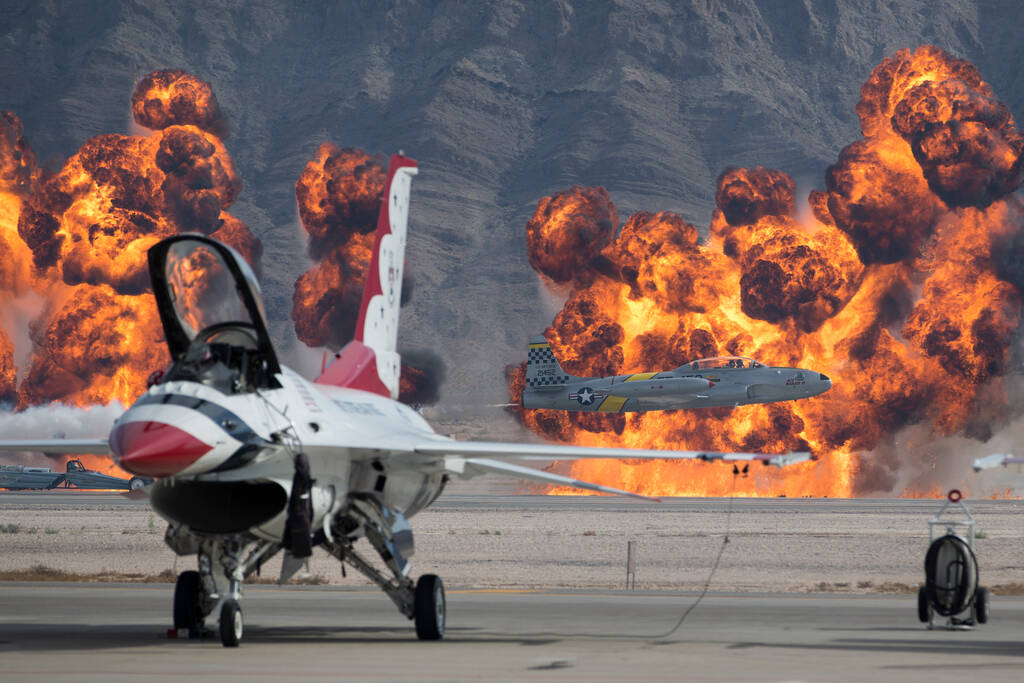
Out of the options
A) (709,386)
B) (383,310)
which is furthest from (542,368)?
(383,310)

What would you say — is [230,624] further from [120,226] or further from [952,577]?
[120,226]

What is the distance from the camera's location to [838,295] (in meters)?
116

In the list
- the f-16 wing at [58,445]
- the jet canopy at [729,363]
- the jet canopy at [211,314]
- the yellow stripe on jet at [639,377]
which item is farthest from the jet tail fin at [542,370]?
the jet canopy at [211,314]

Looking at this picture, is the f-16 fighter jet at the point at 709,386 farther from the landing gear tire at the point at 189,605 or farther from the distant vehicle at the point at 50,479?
the landing gear tire at the point at 189,605

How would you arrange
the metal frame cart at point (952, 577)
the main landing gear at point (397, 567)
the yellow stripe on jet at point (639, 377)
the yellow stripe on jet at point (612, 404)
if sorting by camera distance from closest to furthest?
the main landing gear at point (397, 567), the metal frame cart at point (952, 577), the yellow stripe on jet at point (639, 377), the yellow stripe on jet at point (612, 404)

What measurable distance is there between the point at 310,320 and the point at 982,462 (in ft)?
365

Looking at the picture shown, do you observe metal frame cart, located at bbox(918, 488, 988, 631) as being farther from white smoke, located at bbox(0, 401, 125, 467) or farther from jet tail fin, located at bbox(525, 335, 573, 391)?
white smoke, located at bbox(0, 401, 125, 467)

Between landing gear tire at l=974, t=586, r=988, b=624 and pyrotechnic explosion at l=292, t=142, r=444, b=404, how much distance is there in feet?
332

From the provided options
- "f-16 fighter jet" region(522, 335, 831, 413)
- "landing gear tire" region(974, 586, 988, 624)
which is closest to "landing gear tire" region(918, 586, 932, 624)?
"landing gear tire" region(974, 586, 988, 624)

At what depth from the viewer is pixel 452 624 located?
73.8ft

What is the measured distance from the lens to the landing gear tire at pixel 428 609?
19.6 meters

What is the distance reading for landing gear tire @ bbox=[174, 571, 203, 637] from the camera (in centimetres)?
1975

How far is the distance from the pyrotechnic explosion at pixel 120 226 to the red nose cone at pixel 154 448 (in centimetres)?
11375

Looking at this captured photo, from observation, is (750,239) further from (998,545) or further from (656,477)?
(998,545)
